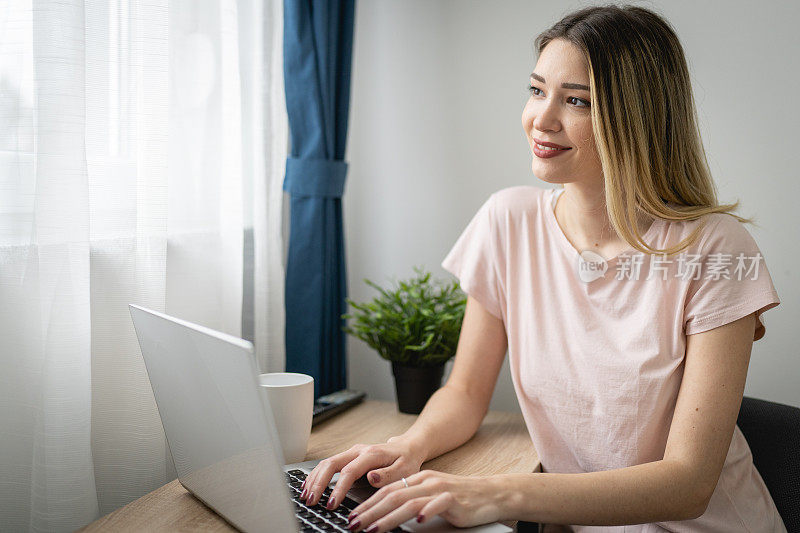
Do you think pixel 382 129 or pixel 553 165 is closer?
pixel 553 165

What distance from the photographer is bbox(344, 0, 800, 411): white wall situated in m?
1.44

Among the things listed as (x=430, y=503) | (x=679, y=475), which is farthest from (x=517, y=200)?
(x=430, y=503)

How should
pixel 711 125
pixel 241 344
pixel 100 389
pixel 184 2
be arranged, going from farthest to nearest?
pixel 711 125 → pixel 184 2 → pixel 100 389 → pixel 241 344

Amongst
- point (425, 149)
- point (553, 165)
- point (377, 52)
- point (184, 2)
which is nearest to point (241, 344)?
point (553, 165)

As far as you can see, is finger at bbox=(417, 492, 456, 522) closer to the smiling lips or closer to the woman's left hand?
the woman's left hand

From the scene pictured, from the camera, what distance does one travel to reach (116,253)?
1.04 m

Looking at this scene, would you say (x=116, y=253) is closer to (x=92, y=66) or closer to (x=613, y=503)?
(x=92, y=66)

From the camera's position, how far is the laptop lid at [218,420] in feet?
2.20

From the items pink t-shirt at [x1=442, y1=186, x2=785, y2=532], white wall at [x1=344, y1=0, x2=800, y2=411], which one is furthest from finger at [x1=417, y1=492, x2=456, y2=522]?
white wall at [x1=344, y1=0, x2=800, y2=411]

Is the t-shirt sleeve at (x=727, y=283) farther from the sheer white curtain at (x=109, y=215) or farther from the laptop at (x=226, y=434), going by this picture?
the sheer white curtain at (x=109, y=215)

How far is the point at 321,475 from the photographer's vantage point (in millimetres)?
907

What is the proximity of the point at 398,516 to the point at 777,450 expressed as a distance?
0.73m

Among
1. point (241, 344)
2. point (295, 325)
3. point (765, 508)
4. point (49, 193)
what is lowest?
point (765, 508)

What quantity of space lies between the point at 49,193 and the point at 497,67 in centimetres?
106
